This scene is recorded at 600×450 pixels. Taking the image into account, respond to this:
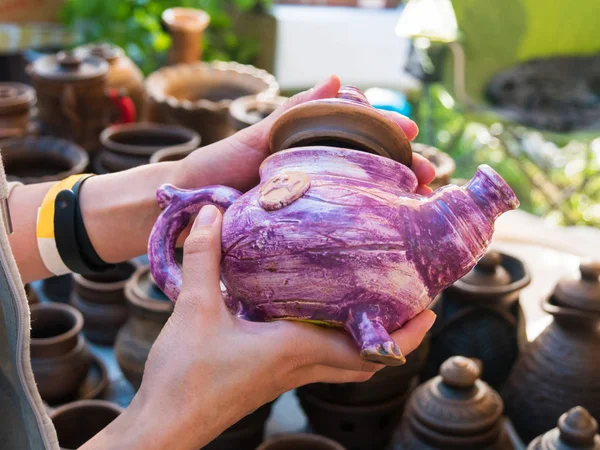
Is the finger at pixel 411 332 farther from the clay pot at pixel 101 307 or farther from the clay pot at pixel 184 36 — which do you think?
the clay pot at pixel 184 36

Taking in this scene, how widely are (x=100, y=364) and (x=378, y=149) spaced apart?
1.01 m

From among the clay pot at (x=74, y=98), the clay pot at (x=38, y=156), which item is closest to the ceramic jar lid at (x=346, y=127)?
the clay pot at (x=38, y=156)

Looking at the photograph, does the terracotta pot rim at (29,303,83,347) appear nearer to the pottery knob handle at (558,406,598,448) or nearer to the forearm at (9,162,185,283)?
the forearm at (9,162,185,283)

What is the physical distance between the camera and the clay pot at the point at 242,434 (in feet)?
4.61

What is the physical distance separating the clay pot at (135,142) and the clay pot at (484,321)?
0.79 metres

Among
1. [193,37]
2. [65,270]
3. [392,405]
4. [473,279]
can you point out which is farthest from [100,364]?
[193,37]

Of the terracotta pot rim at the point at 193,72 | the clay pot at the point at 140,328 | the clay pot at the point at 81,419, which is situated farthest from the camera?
the terracotta pot rim at the point at 193,72

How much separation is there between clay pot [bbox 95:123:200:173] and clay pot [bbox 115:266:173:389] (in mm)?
522

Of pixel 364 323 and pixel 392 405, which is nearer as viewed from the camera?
pixel 364 323

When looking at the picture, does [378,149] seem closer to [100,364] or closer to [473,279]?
[473,279]

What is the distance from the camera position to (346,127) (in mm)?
960

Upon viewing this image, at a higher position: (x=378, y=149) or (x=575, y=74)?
(x=378, y=149)

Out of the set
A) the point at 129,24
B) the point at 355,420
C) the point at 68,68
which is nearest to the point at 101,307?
the point at 355,420

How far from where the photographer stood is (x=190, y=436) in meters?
0.86
